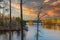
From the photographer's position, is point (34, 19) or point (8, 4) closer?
point (34, 19)

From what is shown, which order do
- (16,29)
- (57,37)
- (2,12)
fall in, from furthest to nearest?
(2,12) → (16,29) → (57,37)

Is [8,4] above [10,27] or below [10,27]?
above

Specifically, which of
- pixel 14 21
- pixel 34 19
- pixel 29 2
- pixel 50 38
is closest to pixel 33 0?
pixel 29 2

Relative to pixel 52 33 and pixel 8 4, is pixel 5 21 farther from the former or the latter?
pixel 52 33

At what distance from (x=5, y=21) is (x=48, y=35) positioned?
0.90 metres

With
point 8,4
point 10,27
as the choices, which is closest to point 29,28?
point 10,27

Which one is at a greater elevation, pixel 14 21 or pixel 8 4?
pixel 8 4

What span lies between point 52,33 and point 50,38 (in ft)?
0.32

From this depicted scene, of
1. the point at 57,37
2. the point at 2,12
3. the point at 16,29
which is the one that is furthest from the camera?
the point at 2,12

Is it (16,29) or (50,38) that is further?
(16,29)

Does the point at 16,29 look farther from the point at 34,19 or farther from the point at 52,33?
the point at 52,33

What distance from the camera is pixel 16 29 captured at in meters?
3.12

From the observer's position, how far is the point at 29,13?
9.91 ft

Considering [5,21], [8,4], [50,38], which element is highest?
[8,4]
